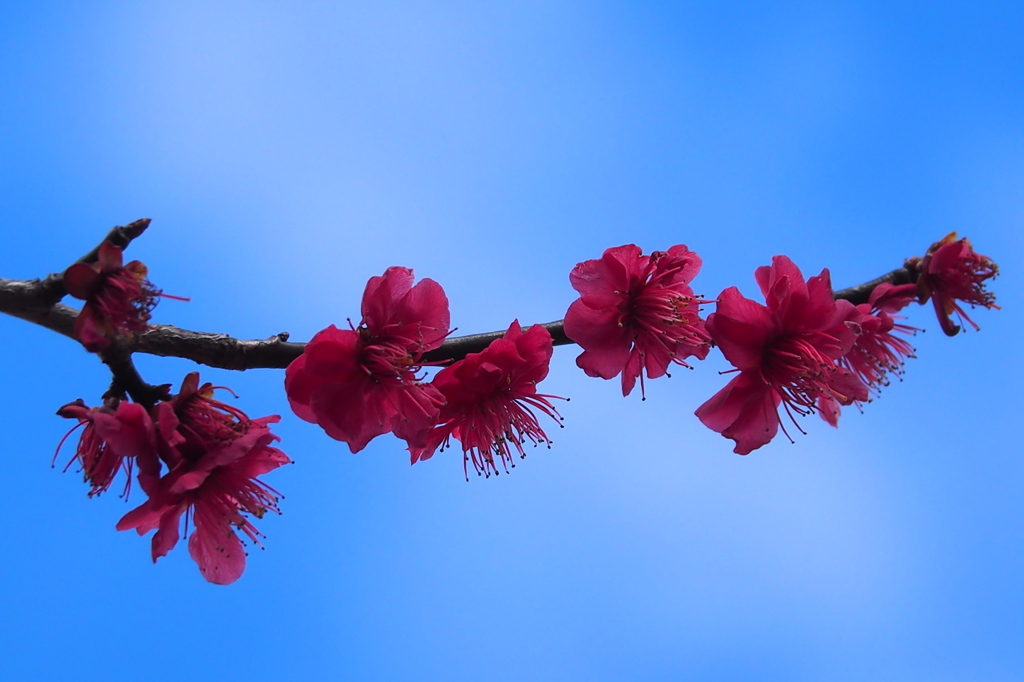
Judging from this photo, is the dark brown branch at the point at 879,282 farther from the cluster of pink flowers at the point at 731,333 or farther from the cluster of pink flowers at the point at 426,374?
the cluster of pink flowers at the point at 731,333

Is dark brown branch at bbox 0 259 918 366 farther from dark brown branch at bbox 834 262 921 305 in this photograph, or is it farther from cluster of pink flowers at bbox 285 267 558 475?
dark brown branch at bbox 834 262 921 305

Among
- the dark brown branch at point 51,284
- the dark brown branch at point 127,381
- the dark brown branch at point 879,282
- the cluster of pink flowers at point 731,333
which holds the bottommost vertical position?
the dark brown branch at point 127,381

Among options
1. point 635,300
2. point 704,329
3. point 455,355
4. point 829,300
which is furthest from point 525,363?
point 829,300

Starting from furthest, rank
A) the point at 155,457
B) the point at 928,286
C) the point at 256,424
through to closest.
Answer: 1. the point at 928,286
2. the point at 256,424
3. the point at 155,457

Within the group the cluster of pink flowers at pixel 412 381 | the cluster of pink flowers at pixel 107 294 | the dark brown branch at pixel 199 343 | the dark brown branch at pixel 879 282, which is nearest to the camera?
the cluster of pink flowers at pixel 107 294

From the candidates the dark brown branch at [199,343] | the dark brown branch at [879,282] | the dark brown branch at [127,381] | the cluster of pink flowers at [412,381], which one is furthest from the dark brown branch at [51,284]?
the dark brown branch at [879,282]

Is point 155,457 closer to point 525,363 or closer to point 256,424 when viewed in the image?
point 256,424
